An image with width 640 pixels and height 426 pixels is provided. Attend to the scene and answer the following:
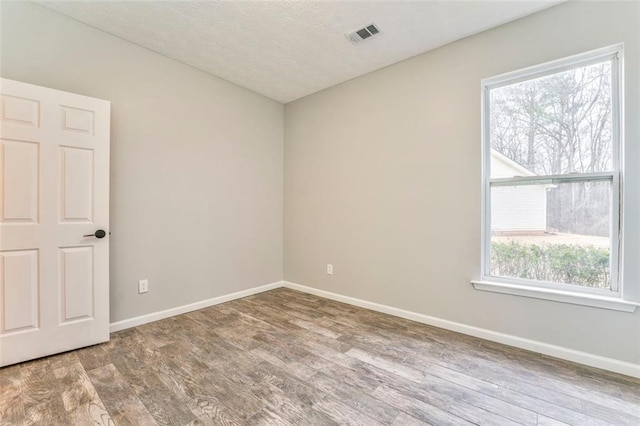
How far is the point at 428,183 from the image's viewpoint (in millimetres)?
2770

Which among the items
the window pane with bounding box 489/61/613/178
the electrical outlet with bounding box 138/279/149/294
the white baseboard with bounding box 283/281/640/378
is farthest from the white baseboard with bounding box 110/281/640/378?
the window pane with bounding box 489/61/613/178

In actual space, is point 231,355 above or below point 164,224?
below

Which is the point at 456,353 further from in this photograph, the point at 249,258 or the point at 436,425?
the point at 249,258

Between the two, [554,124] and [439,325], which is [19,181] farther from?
[554,124]

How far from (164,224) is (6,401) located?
1.63 meters

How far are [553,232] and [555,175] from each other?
0.46 meters

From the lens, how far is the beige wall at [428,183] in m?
1.97

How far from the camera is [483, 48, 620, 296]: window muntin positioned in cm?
201

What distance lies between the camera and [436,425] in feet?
4.75

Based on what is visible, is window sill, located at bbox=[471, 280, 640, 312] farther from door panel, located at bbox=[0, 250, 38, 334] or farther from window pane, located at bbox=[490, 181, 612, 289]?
door panel, located at bbox=[0, 250, 38, 334]

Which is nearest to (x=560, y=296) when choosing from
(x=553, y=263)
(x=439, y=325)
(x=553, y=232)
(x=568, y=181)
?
(x=553, y=263)

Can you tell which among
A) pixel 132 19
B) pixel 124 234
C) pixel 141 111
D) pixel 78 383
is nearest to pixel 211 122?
pixel 141 111

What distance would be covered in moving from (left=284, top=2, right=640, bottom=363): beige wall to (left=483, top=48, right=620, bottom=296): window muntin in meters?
0.11

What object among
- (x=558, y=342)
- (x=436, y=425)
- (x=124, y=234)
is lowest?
(x=436, y=425)
